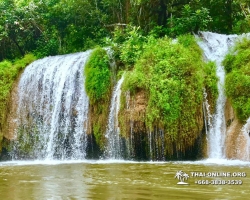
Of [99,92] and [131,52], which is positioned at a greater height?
[131,52]

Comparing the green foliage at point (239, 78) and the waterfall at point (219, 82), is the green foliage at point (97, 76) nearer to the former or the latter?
the waterfall at point (219, 82)

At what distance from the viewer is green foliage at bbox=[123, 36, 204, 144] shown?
10.8m

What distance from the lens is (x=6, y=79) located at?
1443cm

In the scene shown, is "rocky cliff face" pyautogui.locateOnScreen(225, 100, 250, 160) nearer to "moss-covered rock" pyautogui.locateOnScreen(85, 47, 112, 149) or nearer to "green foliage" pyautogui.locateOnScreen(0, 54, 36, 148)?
"moss-covered rock" pyautogui.locateOnScreen(85, 47, 112, 149)

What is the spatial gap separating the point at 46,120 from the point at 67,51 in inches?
251

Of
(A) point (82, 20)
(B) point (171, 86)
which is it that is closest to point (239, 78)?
(B) point (171, 86)

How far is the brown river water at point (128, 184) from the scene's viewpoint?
222 inches

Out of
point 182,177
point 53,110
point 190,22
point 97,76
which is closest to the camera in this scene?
point 182,177

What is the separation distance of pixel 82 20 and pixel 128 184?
13.6 metres

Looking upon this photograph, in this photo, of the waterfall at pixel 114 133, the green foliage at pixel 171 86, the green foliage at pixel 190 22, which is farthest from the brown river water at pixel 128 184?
the green foliage at pixel 190 22

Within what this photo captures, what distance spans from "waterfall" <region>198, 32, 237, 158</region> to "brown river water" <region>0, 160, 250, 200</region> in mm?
2214

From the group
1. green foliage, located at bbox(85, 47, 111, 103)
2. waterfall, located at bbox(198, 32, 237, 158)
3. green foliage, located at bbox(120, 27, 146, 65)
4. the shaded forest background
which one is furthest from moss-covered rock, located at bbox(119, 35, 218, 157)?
the shaded forest background

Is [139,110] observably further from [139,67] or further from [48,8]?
[48,8]

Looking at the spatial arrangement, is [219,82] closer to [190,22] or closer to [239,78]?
[239,78]
